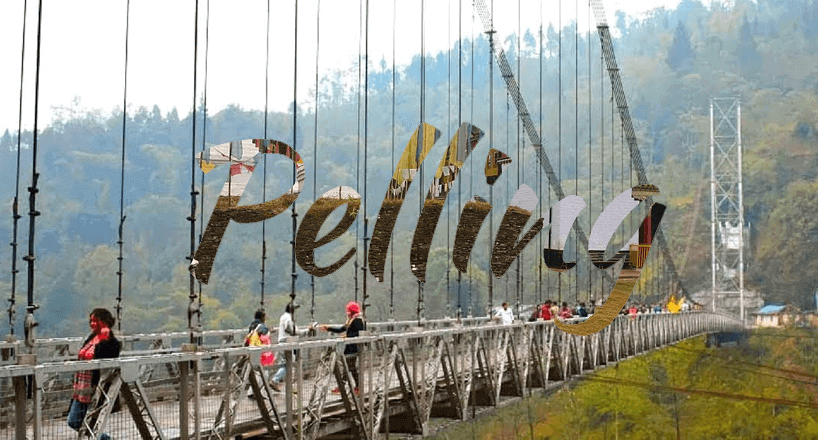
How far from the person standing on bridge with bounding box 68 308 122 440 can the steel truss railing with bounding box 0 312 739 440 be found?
0.20 ft

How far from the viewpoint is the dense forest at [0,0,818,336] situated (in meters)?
56.1

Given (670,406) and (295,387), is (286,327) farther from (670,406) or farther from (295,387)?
(670,406)

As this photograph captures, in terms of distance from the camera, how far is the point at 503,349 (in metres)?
15.7

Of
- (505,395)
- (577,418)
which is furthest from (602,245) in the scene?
(577,418)

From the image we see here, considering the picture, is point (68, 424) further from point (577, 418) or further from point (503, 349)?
point (577, 418)

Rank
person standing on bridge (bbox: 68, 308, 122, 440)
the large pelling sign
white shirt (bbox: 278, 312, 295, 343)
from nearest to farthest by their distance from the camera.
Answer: person standing on bridge (bbox: 68, 308, 122, 440), the large pelling sign, white shirt (bbox: 278, 312, 295, 343)

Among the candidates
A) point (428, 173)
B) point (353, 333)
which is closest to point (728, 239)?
point (428, 173)

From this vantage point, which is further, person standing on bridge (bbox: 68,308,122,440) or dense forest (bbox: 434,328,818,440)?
dense forest (bbox: 434,328,818,440)

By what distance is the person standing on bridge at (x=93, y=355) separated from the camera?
739 cm

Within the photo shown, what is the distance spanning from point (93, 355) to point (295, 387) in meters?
4.56

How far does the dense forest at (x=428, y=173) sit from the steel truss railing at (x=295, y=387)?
16.1 meters

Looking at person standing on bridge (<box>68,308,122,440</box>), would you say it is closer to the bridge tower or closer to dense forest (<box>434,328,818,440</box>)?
dense forest (<box>434,328,818,440</box>)

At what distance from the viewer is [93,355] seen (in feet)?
26.3

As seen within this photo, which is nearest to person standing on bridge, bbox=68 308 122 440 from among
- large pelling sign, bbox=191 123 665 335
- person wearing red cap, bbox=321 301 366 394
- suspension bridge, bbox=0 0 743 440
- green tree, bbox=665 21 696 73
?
suspension bridge, bbox=0 0 743 440
